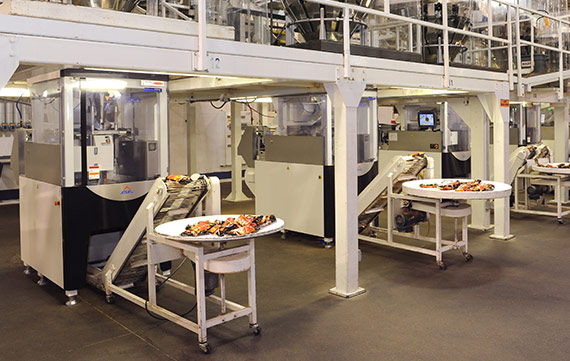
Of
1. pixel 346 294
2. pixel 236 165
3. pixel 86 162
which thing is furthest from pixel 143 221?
pixel 236 165

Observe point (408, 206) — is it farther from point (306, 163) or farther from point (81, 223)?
point (81, 223)

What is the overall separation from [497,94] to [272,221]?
4.10 meters

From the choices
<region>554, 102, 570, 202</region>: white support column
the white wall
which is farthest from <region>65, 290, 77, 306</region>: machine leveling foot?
the white wall

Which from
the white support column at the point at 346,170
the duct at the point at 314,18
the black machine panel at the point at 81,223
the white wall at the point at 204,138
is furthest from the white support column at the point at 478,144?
the white wall at the point at 204,138

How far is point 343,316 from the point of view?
4273 millimetres

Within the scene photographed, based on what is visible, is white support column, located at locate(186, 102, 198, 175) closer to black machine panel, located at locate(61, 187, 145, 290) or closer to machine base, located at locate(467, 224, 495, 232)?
machine base, located at locate(467, 224, 495, 232)

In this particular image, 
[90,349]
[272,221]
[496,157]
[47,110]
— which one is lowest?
[90,349]

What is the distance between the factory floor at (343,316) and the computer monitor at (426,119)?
14.0ft

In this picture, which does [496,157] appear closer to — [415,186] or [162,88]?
[415,186]

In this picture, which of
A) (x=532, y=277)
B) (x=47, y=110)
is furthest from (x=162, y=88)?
(x=532, y=277)

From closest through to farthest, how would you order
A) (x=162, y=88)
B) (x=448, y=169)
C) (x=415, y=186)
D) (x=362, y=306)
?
1. (x=362, y=306)
2. (x=162, y=88)
3. (x=415, y=186)
4. (x=448, y=169)

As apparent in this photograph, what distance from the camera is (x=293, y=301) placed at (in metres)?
4.66

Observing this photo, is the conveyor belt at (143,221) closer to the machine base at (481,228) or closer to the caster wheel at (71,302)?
the caster wheel at (71,302)

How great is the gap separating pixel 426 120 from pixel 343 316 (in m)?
6.59
